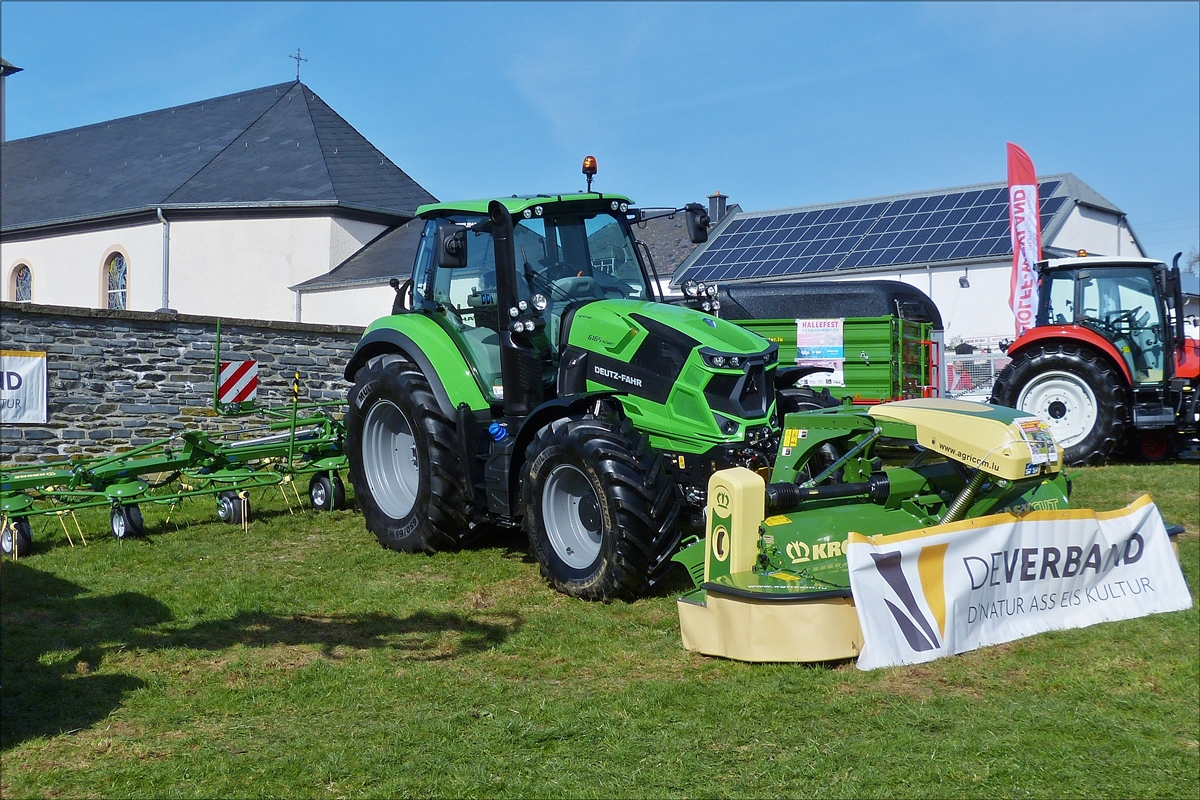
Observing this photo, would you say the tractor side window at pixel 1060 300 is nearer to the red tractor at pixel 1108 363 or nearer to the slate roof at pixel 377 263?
the red tractor at pixel 1108 363

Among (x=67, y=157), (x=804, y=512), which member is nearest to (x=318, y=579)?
(x=804, y=512)

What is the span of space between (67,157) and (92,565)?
91.3 feet

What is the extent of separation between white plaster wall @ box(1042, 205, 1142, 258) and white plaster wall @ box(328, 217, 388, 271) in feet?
50.0

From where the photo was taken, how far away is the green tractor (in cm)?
648

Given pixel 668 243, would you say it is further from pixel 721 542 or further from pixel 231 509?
pixel 721 542

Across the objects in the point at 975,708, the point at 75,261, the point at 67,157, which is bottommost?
the point at 975,708

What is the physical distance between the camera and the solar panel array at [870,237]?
70.8 ft

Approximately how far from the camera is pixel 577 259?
7.76 meters

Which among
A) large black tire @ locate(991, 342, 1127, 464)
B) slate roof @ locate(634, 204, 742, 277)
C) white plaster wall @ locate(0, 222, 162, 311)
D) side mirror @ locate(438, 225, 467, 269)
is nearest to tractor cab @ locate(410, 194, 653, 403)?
side mirror @ locate(438, 225, 467, 269)

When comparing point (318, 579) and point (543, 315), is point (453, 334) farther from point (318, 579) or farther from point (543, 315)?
point (318, 579)

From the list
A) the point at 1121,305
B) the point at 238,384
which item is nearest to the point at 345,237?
the point at 238,384

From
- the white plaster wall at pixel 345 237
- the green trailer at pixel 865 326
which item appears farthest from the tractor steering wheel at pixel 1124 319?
the white plaster wall at pixel 345 237

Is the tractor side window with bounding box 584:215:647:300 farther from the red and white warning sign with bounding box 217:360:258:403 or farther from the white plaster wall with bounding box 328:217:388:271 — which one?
the white plaster wall with bounding box 328:217:388:271

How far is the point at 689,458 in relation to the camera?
6602 mm
